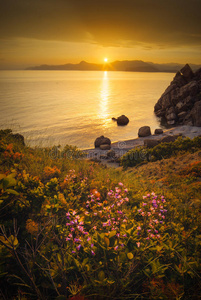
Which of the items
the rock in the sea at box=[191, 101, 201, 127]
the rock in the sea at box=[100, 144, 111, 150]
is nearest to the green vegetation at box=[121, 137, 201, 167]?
the rock in the sea at box=[100, 144, 111, 150]

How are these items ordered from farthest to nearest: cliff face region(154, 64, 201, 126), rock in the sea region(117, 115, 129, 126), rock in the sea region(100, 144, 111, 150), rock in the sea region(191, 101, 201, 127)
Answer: cliff face region(154, 64, 201, 126)
rock in the sea region(117, 115, 129, 126)
rock in the sea region(191, 101, 201, 127)
rock in the sea region(100, 144, 111, 150)

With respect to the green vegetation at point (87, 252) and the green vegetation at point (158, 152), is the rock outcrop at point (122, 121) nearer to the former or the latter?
the green vegetation at point (158, 152)

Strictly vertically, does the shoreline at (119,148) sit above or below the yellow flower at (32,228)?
below

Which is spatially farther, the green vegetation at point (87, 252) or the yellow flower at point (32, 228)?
the yellow flower at point (32, 228)

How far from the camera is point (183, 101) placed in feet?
123

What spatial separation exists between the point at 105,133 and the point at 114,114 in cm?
1302

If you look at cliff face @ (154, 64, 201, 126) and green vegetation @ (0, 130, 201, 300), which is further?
cliff face @ (154, 64, 201, 126)

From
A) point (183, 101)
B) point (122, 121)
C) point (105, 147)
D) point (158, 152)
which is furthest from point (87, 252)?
point (183, 101)

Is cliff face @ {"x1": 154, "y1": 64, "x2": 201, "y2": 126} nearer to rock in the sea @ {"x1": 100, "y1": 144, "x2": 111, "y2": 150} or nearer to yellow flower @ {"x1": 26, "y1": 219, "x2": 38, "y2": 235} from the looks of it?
rock in the sea @ {"x1": 100, "y1": 144, "x2": 111, "y2": 150}

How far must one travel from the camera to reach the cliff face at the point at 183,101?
33375 millimetres

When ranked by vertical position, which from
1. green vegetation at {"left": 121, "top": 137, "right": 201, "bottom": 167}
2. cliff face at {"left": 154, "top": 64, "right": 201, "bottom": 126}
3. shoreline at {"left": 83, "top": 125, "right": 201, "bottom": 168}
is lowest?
shoreline at {"left": 83, "top": 125, "right": 201, "bottom": 168}

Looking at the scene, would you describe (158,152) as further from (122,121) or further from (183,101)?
(183,101)

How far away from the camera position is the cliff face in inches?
1314

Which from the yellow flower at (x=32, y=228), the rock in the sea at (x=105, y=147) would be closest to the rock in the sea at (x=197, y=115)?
the rock in the sea at (x=105, y=147)
